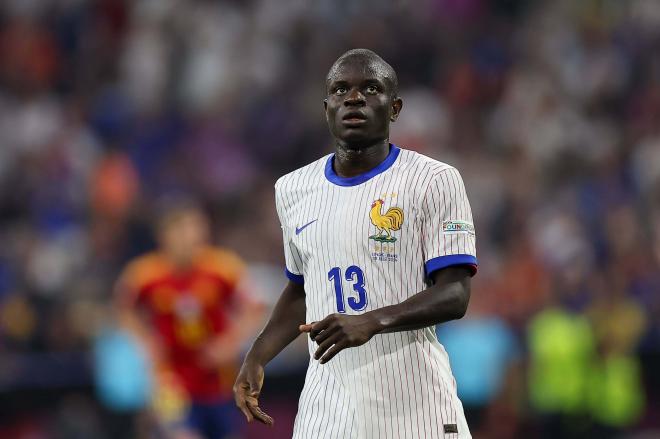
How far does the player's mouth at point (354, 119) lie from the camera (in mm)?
4941

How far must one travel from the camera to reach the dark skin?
446 centimetres

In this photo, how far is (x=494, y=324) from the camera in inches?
455

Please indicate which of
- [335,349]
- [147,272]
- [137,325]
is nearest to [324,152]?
[147,272]

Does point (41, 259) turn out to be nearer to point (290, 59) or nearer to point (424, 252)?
point (290, 59)

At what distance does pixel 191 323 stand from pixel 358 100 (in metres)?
5.49

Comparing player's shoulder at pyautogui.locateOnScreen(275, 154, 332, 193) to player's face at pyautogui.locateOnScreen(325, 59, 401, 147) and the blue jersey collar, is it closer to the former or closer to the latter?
the blue jersey collar

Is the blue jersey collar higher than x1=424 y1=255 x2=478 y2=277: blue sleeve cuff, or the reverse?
the blue jersey collar

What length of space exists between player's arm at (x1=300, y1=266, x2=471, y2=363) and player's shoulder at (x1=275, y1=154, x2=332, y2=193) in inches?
26.6

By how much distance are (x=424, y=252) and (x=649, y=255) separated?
7496 mm

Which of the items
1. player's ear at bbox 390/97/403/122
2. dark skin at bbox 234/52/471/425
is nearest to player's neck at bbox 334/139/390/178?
dark skin at bbox 234/52/471/425

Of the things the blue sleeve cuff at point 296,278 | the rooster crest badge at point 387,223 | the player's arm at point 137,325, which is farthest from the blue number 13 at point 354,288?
the player's arm at point 137,325

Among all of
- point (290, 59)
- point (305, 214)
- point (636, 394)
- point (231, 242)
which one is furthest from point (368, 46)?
point (305, 214)

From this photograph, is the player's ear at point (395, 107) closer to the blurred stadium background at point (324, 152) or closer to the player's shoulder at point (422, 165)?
the player's shoulder at point (422, 165)

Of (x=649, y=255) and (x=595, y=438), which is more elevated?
(x=649, y=255)
